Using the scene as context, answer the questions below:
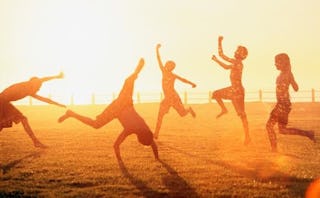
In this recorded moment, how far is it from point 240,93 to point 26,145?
7269mm

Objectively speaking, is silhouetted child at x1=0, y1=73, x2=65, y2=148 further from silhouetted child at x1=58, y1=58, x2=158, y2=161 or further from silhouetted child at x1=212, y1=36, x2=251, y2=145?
silhouetted child at x1=212, y1=36, x2=251, y2=145

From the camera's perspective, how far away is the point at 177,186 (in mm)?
9609

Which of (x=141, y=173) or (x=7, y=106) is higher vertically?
(x=7, y=106)

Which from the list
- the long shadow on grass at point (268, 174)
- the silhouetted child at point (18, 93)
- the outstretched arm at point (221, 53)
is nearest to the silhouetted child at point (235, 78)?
the outstretched arm at point (221, 53)

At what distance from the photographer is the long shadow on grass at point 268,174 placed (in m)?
9.68

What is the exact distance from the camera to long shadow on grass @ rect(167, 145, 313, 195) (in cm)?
968

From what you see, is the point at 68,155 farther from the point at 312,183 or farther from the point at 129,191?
the point at 312,183

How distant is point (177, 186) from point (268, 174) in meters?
2.32

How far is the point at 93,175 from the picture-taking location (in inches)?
424

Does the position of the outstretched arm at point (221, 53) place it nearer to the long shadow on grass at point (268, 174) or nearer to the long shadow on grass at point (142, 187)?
the long shadow on grass at point (268, 174)

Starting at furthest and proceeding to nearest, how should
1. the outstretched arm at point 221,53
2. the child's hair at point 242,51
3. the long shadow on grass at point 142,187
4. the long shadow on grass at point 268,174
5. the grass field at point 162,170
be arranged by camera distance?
the child's hair at point 242,51 < the outstretched arm at point 221,53 < the long shadow on grass at point 268,174 < the grass field at point 162,170 < the long shadow on grass at point 142,187

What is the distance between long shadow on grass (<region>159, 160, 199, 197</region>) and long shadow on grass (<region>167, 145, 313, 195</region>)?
145cm

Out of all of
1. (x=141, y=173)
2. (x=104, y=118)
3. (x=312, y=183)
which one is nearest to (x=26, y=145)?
(x=104, y=118)

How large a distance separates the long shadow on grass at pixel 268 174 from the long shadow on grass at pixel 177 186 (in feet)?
4.77
